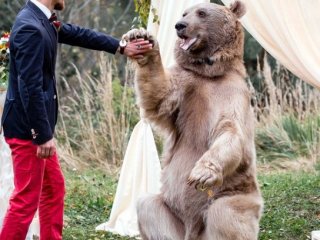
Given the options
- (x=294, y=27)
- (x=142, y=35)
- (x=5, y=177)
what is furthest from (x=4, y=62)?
(x=294, y=27)

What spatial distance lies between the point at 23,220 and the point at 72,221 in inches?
90.6

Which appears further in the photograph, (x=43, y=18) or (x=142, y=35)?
(x=43, y=18)

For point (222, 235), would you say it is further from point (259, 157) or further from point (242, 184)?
point (259, 157)

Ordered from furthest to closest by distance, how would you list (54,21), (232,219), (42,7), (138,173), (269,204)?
(269,204) → (138,173) → (54,21) → (42,7) → (232,219)

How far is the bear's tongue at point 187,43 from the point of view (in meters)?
5.01

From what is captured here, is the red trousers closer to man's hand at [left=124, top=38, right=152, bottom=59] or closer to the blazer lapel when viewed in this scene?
the blazer lapel

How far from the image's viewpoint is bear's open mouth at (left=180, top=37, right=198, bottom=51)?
197 inches

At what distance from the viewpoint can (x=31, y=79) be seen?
4797mm

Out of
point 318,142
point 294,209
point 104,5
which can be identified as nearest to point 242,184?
point 294,209

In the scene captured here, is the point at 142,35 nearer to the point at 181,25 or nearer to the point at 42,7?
the point at 181,25

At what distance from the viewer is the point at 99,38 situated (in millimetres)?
5570

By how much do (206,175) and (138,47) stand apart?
0.89 metres

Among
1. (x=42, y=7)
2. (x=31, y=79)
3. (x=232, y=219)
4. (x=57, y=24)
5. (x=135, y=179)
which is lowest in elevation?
(x=135, y=179)

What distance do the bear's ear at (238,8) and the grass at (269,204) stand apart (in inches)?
84.3
